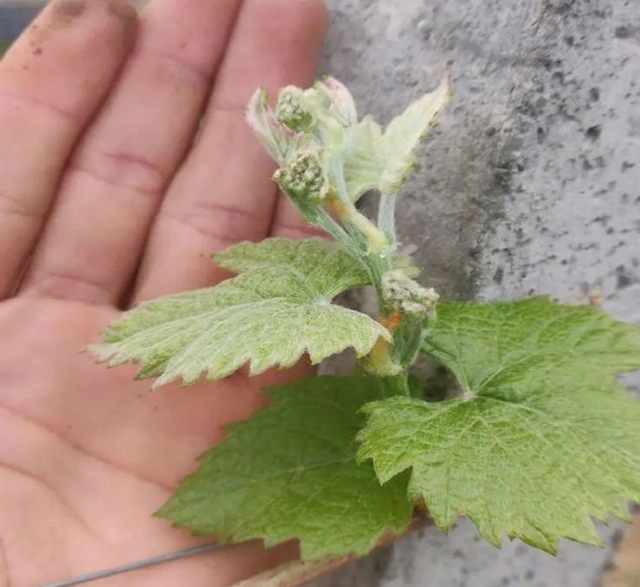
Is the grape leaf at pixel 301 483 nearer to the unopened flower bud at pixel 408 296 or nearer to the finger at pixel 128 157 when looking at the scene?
the unopened flower bud at pixel 408 296

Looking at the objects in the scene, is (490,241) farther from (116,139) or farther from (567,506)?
(116,139)

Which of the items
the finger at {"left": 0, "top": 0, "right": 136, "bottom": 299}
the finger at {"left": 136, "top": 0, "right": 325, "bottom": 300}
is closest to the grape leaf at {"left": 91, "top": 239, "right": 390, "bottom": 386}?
the finger at {"left": 136, "top": 0, "right": 325, "bottom": 300}

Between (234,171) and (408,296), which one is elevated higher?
(234,171)

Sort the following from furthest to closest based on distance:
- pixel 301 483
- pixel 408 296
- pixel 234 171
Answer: pixel 234 171
pixel 301 483
pixel 408 296

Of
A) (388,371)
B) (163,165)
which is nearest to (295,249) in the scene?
(388,371)

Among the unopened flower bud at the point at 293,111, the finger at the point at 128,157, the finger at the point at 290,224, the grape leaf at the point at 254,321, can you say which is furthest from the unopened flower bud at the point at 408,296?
the finger at the point at 128,157

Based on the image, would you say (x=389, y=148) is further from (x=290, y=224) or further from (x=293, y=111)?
(x=290, y=224)

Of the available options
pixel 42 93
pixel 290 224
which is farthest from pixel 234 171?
pixel 42 93
